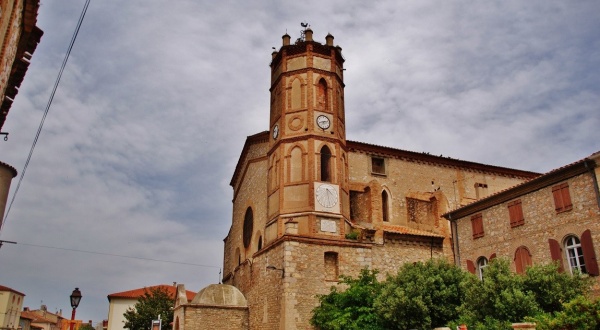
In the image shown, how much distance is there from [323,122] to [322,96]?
5.11 feet

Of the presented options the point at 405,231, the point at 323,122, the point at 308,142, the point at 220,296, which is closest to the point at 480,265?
the point at 405,231

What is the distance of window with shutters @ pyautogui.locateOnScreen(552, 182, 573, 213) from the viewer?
17109 millimetres

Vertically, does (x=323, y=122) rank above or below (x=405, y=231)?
above

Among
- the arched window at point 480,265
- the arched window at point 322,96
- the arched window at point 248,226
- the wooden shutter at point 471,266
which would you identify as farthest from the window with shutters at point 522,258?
the arched window at point 248,226

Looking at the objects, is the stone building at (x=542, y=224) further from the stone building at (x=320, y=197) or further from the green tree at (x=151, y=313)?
the green tree at (x=151, y=313)

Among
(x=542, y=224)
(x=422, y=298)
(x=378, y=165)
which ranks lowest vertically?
(x=422, y=298)

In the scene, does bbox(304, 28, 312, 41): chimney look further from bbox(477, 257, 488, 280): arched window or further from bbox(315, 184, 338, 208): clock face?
bbox(477, 257, 488, 280): arched window

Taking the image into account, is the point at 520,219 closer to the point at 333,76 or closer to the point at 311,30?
the point at 333,76

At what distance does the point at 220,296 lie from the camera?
23.5 metres

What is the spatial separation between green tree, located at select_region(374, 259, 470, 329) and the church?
154 inches

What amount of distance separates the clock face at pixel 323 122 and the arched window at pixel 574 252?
1191cm

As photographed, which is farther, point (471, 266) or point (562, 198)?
point (471, 266)

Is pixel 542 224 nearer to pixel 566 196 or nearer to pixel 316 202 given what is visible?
pixel 566 196

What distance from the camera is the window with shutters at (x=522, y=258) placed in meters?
18.4
